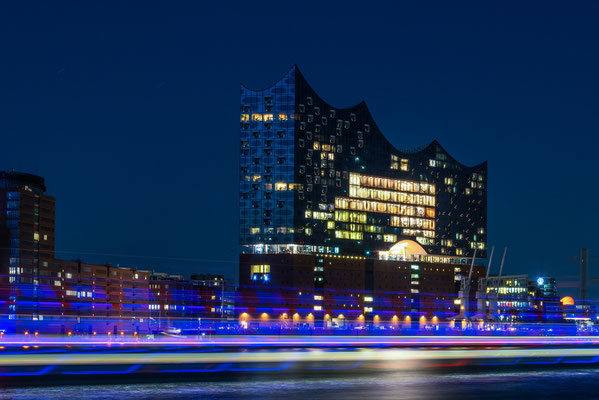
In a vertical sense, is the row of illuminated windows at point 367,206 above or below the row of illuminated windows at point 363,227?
above

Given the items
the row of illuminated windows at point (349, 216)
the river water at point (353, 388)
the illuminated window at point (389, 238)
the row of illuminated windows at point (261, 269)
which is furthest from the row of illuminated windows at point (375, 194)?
the river water at point (353, 388)

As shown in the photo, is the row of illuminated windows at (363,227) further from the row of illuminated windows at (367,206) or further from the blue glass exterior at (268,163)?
the blue glass exterior at (268,163)

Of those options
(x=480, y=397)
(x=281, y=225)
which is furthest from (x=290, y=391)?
(x=281, y=225)

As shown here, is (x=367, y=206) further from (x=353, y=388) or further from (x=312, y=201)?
(x=353, y=388)

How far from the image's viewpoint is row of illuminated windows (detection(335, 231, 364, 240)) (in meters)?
184

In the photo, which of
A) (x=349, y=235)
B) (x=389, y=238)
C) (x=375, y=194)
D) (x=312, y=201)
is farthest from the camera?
(x=389, y=238)

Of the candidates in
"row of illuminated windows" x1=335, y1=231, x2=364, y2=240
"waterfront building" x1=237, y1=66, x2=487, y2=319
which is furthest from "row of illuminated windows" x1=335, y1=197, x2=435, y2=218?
"row of illuminated windows" x1=335, y1=231, x2=364, y2=240

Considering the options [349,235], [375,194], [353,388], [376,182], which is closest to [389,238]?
[375,194]

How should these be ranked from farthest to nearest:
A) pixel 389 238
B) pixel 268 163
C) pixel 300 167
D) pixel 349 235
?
pixel 389 238 → pixel 349 235 → pixel 300 167 → pixel 268 163

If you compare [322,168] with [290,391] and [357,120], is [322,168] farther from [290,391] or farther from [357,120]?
[290,391]

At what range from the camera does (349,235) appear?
18650 cm

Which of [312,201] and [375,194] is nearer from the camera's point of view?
[312,201]

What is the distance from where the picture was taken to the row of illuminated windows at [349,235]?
604 feet

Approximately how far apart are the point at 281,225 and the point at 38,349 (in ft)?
431
